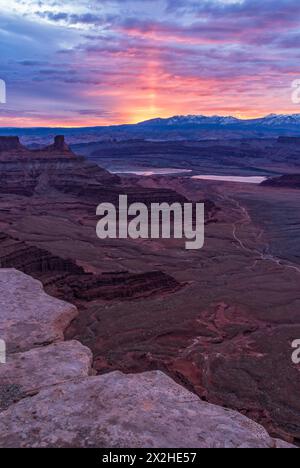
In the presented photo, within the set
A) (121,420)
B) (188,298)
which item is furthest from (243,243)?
(121,420)

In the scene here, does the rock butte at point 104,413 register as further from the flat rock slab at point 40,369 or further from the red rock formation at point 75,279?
the red rock formation at point 75,279

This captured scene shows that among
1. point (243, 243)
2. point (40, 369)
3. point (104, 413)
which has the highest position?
point (104, 413)

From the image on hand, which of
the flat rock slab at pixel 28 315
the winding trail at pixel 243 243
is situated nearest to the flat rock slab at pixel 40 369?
the flat rock slab at pixel 28 315

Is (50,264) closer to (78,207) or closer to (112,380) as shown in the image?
(112,380)

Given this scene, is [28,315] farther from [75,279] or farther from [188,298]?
[188,298]
